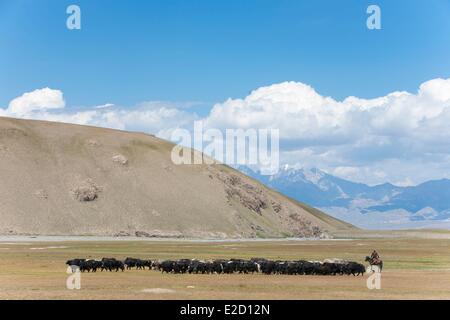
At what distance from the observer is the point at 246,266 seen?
6178 centimetres

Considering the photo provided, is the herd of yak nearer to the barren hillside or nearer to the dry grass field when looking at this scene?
the dry grass field

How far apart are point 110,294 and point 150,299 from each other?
3443 millimetres

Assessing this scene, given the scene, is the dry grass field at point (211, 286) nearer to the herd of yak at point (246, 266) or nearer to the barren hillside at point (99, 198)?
the herd of yak at point (246, 266)

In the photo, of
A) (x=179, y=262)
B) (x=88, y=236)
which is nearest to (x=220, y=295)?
(x=179, y=262)

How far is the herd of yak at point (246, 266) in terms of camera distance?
60344 mm

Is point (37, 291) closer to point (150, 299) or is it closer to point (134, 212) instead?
point (150, 299)

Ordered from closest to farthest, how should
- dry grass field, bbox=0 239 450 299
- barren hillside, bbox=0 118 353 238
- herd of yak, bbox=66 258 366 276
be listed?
dry grass field, bbox=0 239 450 299
herd of yak, bbox=66 258 366 276
barren hillside, bbox=0 118 353 238

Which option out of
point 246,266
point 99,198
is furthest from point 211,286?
point 99,198

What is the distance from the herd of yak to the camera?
198 feet

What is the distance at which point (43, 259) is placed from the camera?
78.8 metres

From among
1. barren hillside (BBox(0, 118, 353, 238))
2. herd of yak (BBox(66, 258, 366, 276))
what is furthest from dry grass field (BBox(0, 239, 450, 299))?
barren hillside (BBox(0, 118, 353, 238))

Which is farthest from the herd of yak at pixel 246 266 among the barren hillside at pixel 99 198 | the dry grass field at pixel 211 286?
the barren hillside at pixel 99 198
